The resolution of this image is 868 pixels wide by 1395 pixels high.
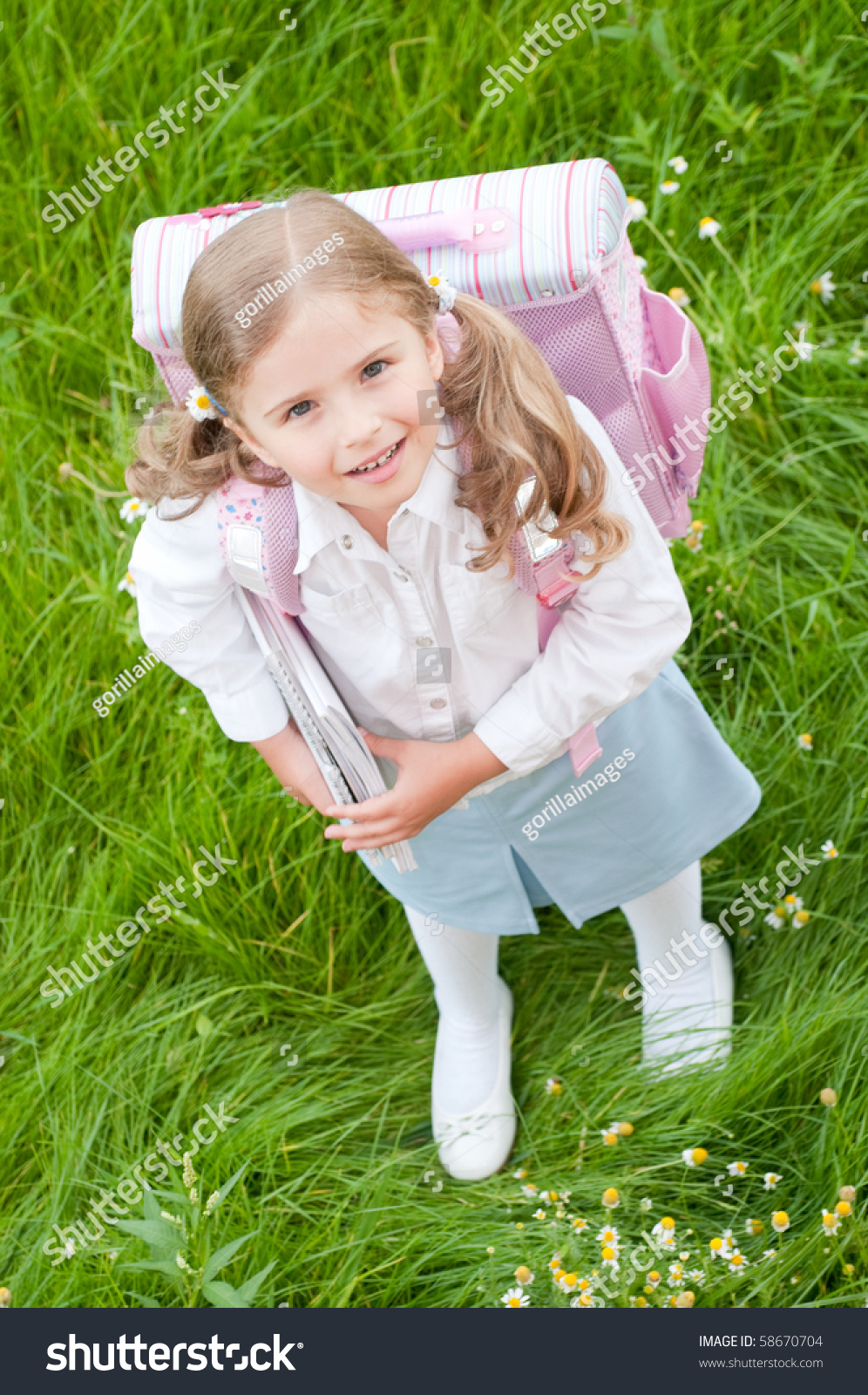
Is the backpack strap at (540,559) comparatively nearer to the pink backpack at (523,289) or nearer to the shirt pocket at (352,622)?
the pink backpack at (523,289)

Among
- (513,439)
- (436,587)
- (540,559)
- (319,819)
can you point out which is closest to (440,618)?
(436,587)

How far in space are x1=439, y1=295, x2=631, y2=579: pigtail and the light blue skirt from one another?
1.41 ft

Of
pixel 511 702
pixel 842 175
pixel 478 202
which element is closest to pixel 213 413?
pixel 478 202

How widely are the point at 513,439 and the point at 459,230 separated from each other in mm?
255

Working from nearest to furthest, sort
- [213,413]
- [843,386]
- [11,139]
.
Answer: [213,413], [843,386], [11,139]

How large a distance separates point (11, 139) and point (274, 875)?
1799mm

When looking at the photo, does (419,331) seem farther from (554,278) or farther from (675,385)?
(675,385)

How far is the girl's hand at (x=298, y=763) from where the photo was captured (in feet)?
5.41

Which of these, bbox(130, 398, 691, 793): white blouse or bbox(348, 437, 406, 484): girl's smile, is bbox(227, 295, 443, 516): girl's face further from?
bbox(130, 398, 691, 793): white blouse

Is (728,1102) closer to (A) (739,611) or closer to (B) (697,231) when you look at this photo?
(A) (739,611)

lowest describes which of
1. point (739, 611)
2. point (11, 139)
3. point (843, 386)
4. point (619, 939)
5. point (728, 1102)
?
point (728, 1102)

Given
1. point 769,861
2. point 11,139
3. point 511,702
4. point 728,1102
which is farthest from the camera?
point 11,139

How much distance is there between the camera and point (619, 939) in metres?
2.26

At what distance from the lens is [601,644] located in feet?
4.72
